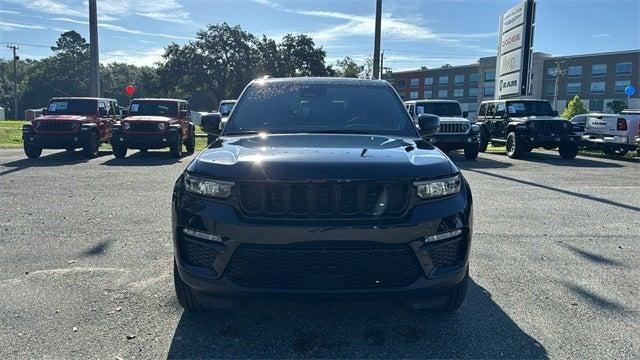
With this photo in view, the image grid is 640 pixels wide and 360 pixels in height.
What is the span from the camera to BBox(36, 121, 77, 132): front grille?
47.0 feet

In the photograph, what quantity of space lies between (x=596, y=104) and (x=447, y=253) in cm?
9017

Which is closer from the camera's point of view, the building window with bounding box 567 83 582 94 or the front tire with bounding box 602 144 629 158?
the front tire with bounding box 602 144 629 158

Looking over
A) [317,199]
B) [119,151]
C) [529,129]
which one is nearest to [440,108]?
[529,129]

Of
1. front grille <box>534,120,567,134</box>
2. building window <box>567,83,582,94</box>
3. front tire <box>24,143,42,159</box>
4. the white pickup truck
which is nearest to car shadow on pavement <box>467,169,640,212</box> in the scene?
front grille <box>534,120,567,134</box>

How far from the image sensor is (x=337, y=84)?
4.86m

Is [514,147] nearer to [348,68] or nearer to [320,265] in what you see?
[320,265]

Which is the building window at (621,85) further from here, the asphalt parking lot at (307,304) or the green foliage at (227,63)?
the asphalt parking lot at (307,304)

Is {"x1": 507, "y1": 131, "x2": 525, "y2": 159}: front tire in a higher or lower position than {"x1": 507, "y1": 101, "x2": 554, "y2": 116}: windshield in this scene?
lower

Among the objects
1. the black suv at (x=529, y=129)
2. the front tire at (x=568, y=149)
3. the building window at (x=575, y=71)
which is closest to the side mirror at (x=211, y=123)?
the black suv at (x=529, y=129)

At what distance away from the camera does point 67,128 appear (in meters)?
14.4

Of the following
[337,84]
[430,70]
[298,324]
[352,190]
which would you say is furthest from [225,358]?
[430,70]

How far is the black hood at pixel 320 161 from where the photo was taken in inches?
116

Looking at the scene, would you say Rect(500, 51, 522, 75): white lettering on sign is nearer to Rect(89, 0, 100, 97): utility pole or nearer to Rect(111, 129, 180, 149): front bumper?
Rect(111, 129, 180, 149): front bumper

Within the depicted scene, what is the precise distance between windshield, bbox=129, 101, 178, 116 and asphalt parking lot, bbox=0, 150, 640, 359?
839cm
